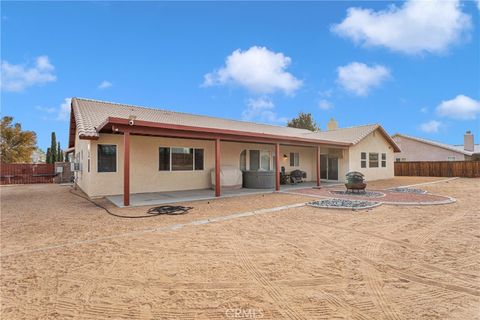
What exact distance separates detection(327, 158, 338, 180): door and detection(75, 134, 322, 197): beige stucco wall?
7.37m

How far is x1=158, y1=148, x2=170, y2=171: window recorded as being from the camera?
11312 mm

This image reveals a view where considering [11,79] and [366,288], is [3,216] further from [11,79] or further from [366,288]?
[11,79]

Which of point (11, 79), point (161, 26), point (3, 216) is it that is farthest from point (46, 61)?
point (3, 216)

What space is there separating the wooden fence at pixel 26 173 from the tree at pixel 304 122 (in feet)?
106

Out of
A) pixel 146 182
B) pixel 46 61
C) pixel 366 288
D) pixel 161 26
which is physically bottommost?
pixel 366 288

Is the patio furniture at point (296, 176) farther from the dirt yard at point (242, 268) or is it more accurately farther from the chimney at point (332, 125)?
the chimney at point (332, 125)

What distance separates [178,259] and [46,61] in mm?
16348

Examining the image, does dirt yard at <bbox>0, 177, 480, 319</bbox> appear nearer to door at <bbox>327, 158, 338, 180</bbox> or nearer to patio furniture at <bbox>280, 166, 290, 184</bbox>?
patio furniture at <bbox>280, 166, 290, 184</bbox>

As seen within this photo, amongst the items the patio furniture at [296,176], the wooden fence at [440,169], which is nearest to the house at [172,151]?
the patio furniture at [296,176]

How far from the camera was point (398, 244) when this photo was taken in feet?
13.7

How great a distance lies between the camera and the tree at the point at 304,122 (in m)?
39.2

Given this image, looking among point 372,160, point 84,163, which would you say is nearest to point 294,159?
point 372,160

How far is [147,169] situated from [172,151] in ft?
4.70

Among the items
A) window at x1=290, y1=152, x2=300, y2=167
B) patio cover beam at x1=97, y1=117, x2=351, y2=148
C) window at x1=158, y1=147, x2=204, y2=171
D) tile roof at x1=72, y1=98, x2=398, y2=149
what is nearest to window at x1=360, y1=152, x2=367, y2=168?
tile roof at x1=72, y1=98, x2=398, y2=149
